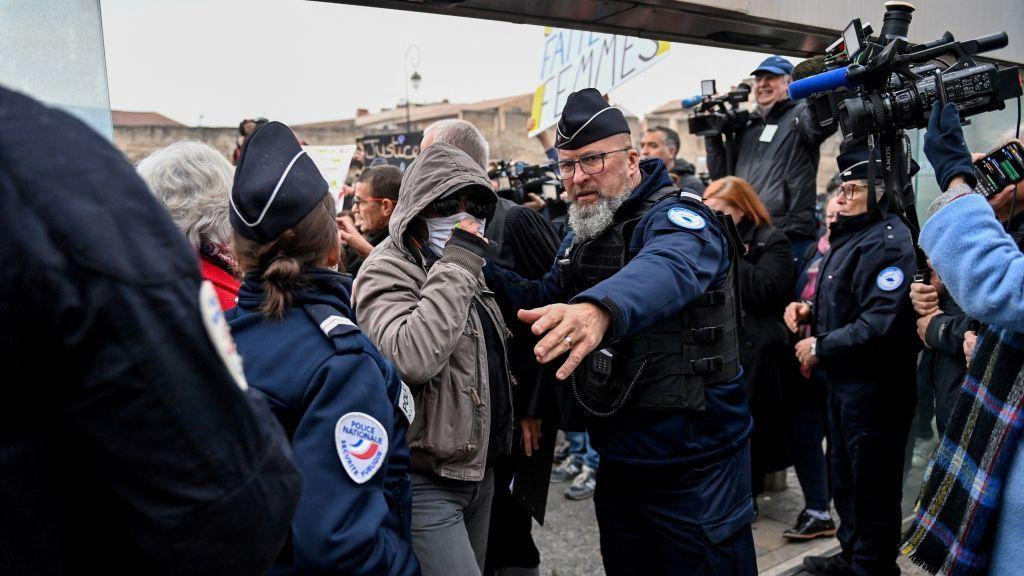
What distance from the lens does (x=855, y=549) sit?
11.1ft

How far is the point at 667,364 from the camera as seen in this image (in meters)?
2.41

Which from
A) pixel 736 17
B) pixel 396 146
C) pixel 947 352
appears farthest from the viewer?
pixel 396 146

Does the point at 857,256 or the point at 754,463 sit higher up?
the point at 857,256

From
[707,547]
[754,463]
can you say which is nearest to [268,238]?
[707,547]

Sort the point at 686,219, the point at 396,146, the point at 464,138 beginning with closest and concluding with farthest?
the point at 686,219, the point at 464,138, the point at 396,146

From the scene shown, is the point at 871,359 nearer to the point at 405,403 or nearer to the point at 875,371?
the point at 875,371

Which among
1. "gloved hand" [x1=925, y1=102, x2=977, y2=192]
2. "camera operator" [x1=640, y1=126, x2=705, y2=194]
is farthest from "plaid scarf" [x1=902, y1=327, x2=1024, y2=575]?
"camera operator" [x1=640, y1=126, x2=705, y2=194]

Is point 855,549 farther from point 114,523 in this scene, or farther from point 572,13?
point 114,523

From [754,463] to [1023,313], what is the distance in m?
2.71

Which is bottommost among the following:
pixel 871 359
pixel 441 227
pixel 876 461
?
pixel 876 461

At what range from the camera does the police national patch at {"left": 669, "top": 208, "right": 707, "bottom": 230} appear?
7.57ft

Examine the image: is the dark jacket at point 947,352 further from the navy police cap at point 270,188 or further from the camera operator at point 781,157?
the navy police cap at point 270,188

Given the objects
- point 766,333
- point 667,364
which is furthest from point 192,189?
point 766,333

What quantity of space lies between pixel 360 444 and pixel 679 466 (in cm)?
130
